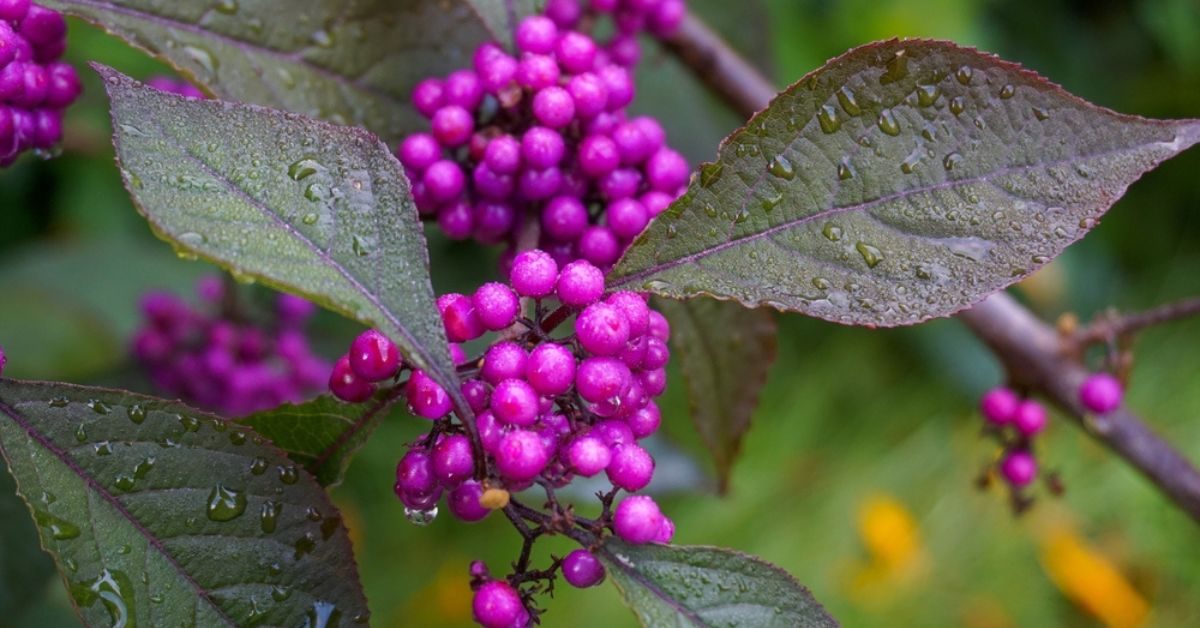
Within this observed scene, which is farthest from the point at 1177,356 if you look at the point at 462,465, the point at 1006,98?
A: the point at 462,465

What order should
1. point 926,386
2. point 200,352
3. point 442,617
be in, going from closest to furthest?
point 200,352 < point 442,617 < point 926,386

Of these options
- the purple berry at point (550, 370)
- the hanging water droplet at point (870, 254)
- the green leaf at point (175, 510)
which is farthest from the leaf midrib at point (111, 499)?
the hanging water droplet at point (870, 254)

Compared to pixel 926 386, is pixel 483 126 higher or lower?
higher

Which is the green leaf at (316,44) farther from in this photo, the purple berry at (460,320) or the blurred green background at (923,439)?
the blurred green background at (923,439)

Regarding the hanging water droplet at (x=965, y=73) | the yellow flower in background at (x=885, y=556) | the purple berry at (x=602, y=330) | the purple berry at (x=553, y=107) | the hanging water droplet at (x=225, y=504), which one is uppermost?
the hanging water droplet at (x=965, y=73)

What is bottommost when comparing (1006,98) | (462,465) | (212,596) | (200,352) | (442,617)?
(442,617)

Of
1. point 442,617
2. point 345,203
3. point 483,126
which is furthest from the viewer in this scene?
point 442,617

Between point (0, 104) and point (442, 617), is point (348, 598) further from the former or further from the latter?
point (442, 617)

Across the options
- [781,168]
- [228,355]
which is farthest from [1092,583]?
[781,168]
